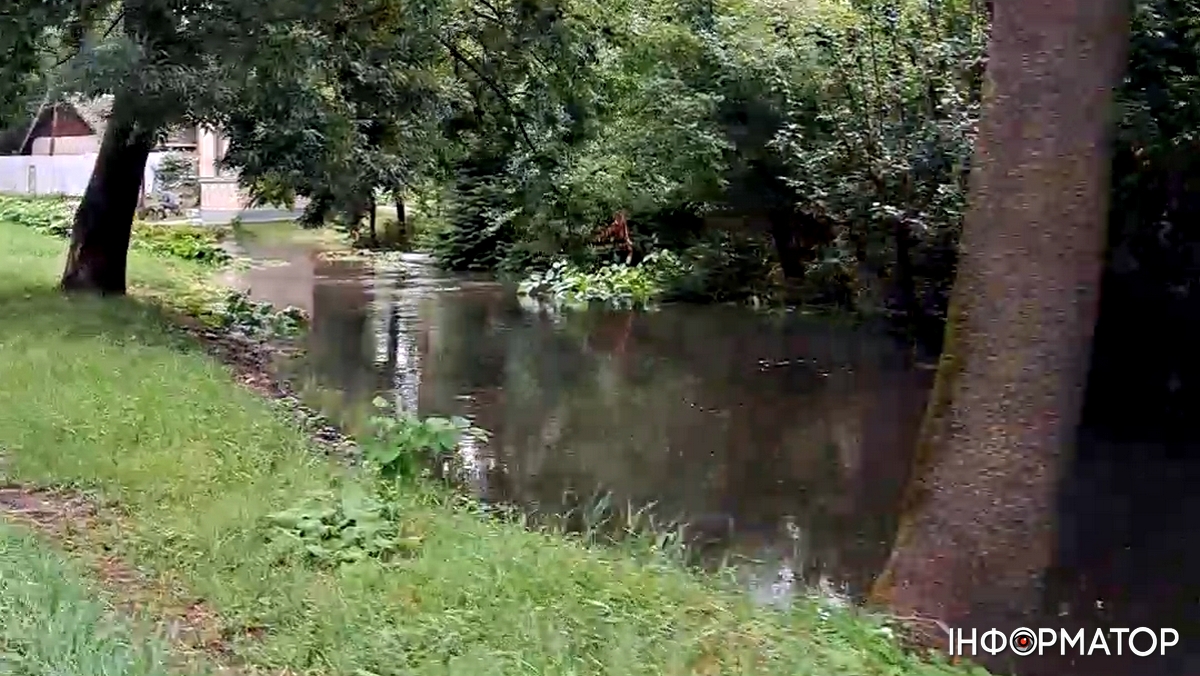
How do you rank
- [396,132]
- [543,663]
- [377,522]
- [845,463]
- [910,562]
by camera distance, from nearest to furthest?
[543,663] < [910,562] < [377,522] < [845,463] < [396,132]

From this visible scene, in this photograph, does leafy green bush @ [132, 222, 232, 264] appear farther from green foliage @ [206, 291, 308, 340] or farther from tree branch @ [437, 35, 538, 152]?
tree branch @ [437, 35, 538, 152]

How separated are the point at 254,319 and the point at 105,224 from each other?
288 cm

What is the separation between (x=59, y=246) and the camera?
24266 millimetres

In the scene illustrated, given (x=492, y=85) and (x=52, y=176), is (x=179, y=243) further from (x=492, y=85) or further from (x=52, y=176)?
(x=492, y=85)

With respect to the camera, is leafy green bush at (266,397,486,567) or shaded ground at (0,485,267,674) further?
leafy green bush at (266,397,486,567)

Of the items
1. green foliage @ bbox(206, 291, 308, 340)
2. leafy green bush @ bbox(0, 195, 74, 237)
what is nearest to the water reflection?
green foliage @ bbox(206, 291, 308, 340)

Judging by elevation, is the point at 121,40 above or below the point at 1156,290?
above

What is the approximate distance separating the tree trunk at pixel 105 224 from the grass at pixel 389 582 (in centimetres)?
706

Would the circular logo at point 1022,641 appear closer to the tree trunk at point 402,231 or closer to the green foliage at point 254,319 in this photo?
the green foliage at point 254,319

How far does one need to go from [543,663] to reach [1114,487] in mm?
6701

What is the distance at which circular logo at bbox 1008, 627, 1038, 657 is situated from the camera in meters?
5.39

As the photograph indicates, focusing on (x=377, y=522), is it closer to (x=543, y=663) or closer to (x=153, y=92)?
(x=543, y=663)

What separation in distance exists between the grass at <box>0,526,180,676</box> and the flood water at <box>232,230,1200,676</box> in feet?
10.7

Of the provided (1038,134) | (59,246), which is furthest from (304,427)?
(59,246)
